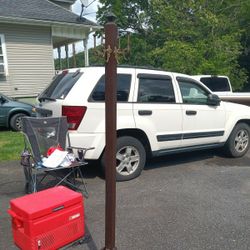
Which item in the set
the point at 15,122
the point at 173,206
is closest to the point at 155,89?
A: the point at 173,206

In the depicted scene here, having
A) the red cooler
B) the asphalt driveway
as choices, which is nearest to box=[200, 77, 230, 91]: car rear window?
the asphalt driveway

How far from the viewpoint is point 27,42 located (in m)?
14.3

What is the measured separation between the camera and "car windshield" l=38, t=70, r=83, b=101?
570 cm

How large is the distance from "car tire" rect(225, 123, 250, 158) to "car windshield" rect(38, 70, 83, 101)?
3495 millimetres

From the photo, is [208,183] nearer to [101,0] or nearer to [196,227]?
[196,227]

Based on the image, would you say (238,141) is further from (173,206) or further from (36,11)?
(36,11)

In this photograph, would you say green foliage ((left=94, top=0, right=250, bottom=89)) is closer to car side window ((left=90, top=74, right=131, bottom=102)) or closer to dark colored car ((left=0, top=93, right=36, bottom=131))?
dark colored car ((left=0, top=93, right=36, bottom=131))

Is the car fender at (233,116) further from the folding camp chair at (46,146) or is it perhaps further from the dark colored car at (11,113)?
the dark colored car at (11,113)

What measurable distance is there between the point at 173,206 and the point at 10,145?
206 inches

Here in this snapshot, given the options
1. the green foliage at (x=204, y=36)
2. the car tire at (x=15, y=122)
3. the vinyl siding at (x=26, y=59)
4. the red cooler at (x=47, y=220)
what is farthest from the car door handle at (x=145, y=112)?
the vinyl siding at (x=26, y=59)

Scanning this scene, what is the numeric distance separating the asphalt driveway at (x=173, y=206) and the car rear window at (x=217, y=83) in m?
5.80

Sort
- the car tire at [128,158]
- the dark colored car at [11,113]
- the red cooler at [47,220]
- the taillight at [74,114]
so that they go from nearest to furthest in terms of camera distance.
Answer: the red cooler at [47,220] → the taillight at [74,114] → the car tire at [128,158] → the dark colored car at [11,113]

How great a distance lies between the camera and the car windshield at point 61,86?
18.7ft

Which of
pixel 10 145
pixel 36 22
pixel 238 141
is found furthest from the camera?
pixel 36 22
